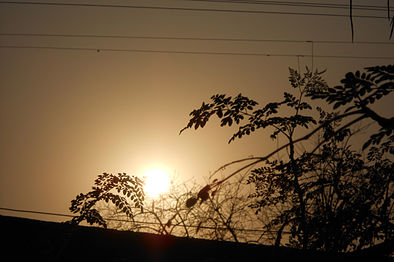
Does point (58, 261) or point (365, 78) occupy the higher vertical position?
point (365, 78)

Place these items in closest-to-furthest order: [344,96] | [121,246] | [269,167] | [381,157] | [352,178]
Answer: [344,96] → [121,246] → [269,167] → [381,157] → [352,178]

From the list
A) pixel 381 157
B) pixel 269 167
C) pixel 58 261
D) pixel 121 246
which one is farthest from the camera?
pixel 381 157

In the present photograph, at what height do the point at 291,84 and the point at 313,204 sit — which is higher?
the point at 291,84

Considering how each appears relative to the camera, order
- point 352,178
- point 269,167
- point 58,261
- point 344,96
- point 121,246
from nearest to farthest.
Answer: point 344,96 → point 58,261 → point 121,246 → point 269,167 → point 352,178

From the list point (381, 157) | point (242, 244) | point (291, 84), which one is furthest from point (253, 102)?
point (381, 157)

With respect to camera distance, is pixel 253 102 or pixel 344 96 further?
pixel 253 102

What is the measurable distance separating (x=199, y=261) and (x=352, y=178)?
471 cm

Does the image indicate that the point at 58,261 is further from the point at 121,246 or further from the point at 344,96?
the point at 344,96

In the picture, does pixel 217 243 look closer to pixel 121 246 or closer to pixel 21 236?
pixel 121 246

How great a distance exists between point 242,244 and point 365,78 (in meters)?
Result: 2.80

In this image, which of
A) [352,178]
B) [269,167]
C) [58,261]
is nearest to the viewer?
[58,261]

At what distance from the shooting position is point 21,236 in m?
4.70

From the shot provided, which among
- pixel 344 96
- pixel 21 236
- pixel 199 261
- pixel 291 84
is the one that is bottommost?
pixel 199 261

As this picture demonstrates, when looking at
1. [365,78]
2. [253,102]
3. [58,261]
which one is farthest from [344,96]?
[58,261]
